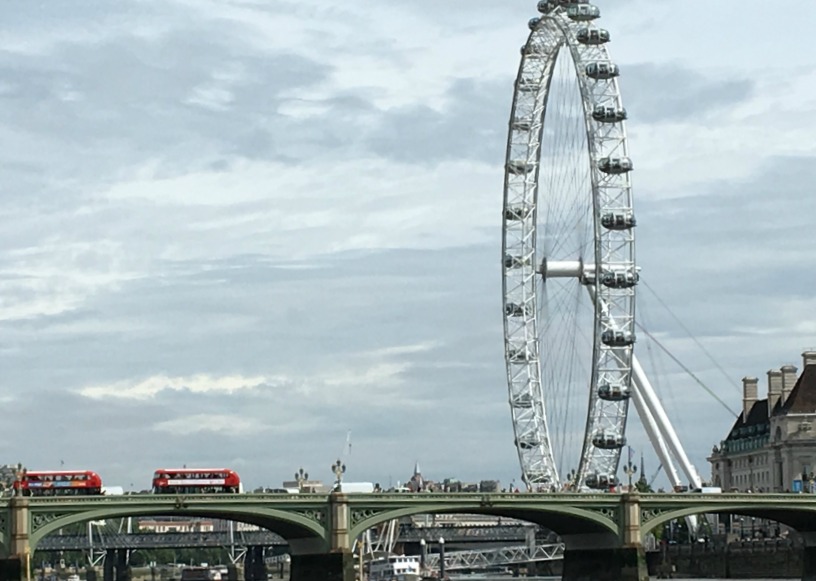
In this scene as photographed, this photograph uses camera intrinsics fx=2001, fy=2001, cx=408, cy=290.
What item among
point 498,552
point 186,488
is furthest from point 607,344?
point 498,552

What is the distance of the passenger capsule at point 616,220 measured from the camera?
310ft

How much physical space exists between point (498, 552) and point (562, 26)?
72.1m

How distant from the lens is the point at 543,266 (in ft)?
331

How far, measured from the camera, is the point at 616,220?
310 ft

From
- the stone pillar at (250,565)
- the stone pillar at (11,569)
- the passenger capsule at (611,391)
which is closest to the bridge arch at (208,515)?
the stone pillar at (11,569)

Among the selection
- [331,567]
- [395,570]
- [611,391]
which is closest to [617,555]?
[611,391]

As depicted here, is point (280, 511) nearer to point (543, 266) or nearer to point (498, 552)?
point (543, 266)

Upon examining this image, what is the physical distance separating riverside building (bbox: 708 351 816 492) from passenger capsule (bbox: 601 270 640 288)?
42.8 m

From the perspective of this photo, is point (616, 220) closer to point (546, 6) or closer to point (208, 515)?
point (546, 6)

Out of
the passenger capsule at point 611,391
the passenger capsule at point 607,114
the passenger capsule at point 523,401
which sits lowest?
the passenger capsule at point 611,391

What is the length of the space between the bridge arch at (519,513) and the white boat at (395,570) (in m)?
37.8

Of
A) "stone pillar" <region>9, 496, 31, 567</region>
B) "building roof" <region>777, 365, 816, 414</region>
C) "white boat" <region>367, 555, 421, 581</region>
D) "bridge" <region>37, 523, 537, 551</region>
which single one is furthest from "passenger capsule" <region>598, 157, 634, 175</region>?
"building roof" <region>777, 365, 816, 414</region>

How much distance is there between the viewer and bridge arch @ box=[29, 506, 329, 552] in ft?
254

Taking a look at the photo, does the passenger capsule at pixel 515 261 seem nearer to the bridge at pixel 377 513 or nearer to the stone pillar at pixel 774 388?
the bridge at pixel 377 513
